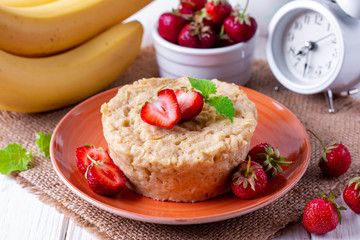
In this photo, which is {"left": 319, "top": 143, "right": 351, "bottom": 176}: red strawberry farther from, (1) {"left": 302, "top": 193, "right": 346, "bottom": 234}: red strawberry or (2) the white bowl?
(2) the white bowl

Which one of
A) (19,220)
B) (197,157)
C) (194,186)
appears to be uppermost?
(197,157)

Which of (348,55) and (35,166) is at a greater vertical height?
(348,55)

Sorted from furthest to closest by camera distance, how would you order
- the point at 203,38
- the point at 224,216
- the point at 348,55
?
the point at 203,38
the point at 348,55
the point at 224,216

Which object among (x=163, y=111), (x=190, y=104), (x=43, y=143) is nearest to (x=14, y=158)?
(x=43, y=143)

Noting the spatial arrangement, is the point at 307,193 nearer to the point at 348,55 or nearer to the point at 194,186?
the point at 194,186

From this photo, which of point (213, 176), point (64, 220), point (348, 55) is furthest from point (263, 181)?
point (348, 55)

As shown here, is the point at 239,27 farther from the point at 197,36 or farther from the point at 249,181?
the point at 249,181

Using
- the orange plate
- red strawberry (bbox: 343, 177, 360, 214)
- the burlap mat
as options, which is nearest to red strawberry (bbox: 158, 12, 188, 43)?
the burlap mat
